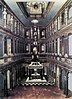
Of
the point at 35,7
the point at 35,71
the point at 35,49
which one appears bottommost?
the point at 35,71

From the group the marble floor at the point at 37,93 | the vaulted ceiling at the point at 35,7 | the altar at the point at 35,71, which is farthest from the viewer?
the altar at the point at 35,71

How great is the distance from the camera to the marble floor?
72.7 ft

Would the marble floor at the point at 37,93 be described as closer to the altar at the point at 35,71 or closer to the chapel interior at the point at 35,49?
the chapel interior at the point at 35,49

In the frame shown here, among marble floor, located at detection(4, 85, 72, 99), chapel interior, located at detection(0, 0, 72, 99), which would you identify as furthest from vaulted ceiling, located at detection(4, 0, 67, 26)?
marble floor, located at detection(4, 85, 72, 99)

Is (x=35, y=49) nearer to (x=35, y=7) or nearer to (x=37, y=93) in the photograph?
(x=35, y=7)

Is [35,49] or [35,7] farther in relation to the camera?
[35,49]

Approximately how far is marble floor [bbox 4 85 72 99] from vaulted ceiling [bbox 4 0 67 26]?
27.1 feet

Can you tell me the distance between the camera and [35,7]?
27797mm

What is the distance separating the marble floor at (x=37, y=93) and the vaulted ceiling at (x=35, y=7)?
8268 millimetres

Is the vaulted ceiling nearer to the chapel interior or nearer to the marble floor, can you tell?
the chapel interior

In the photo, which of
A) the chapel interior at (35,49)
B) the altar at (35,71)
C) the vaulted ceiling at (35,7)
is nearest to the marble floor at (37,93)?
the chapel interior at (35,49)

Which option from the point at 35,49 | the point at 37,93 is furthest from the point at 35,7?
the point at 35,49

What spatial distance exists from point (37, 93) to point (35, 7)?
31.9ft

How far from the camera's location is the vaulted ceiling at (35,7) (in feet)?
71.4
